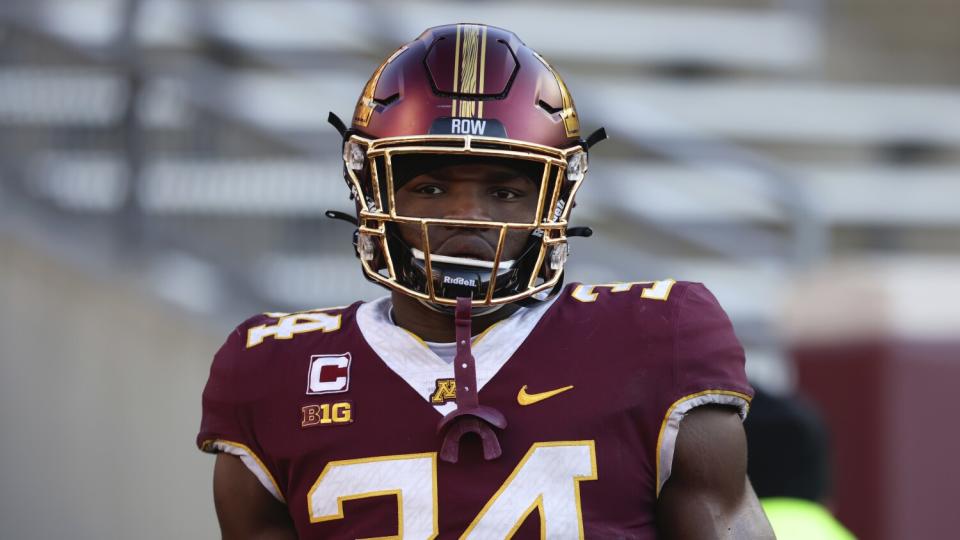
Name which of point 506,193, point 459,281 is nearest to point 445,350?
point 459,281

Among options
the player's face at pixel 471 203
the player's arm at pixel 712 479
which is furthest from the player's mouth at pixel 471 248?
the player's arm at pixel 712 479

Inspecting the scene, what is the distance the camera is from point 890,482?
4.81m

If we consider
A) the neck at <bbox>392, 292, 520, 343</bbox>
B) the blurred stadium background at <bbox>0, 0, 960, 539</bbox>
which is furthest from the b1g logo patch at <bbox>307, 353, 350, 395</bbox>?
the blurred stadium background at <bbox>0, 0, 960, 539</bbox>

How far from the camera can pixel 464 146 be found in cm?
212

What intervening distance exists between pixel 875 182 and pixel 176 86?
439cm

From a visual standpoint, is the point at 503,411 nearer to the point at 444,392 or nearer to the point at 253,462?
the point at 444,392

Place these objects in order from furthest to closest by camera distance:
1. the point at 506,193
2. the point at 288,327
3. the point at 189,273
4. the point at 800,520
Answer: the point at 189,273 → the point at 800,520 → the point at 288,327 → the point at 506,193

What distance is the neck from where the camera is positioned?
2.21 m

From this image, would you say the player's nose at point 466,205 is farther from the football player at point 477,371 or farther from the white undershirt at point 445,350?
the white undershirt at point 445,350

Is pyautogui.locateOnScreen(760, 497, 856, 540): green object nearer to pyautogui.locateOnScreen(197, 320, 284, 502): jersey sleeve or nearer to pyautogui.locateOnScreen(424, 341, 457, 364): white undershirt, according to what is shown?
pyautogui.locateOnScreen(424, 341, 457, 364): white undershirt

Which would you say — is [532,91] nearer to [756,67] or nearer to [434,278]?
[434,278]

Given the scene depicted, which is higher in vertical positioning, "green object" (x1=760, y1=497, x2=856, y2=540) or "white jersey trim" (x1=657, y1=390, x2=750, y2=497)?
"white jersey trim" (x1=657, y1=390, x2=750, y2=497)

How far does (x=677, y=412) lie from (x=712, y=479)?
0.32 feet

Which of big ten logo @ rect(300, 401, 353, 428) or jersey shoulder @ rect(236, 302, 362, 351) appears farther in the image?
jersey shoulder @ rect(236, 302, 362, 351)
